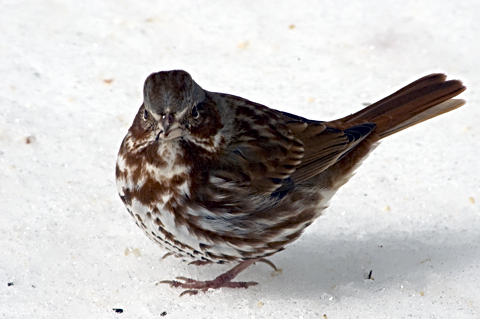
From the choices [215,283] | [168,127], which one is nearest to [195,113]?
[168,127]

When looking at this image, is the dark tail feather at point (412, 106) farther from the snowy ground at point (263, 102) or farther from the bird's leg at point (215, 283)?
the bird's leg at point (215, 283)

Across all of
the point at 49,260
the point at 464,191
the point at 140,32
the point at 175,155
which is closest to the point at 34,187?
the point at 49,260

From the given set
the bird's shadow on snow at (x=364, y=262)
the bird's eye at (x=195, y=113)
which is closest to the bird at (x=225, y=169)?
the bird's eye at (x=195, y=113)

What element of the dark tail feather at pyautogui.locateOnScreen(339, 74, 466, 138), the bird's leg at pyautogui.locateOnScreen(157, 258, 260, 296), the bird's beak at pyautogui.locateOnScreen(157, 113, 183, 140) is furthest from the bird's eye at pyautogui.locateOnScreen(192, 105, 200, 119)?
the dark tail feather at pyautogui.locateOnScreen(339, 74, 466, 138)

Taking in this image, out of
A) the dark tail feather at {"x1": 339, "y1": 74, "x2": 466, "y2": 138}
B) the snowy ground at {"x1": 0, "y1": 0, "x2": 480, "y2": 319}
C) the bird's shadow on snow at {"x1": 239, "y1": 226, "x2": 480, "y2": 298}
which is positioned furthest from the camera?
the dark tail feather at {"x1": 339, "y1": 74, "x2": 466, "y2": 138}

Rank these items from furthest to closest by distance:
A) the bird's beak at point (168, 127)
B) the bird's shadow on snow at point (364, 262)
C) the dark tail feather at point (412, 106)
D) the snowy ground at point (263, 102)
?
the dark tail feather at point (412, 106) < the bird's shadow on snow at point (364, 262) < the snowy ground at point (263, 102) < the bird's beak at point (168, 127)

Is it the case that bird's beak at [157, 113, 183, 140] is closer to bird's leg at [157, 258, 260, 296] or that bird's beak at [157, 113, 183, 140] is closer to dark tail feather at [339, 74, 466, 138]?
bird's leg at [157, 258, 260, 296]

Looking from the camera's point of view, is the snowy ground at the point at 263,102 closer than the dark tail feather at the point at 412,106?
Yes

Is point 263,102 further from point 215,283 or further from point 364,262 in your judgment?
point 215,283
